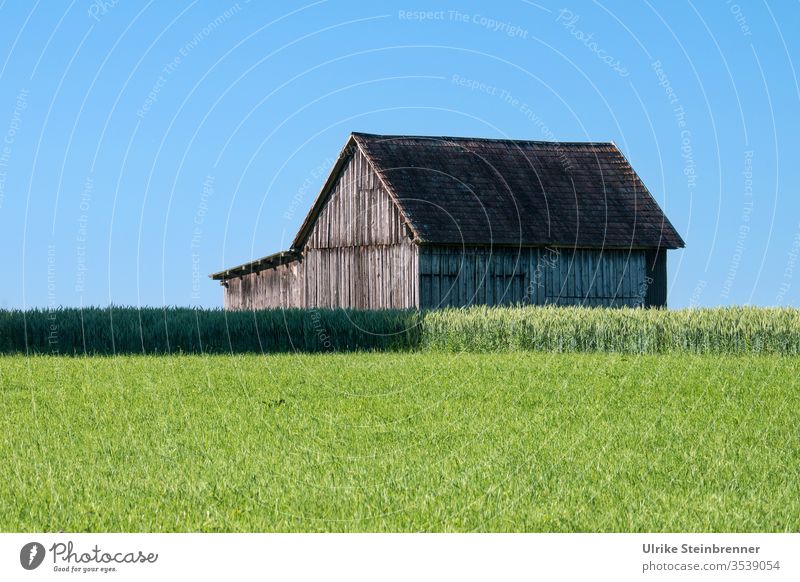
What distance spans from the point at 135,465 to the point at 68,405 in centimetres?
655

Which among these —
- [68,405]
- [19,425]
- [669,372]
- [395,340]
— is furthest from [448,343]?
[19,425]

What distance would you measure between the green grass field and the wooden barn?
13.5m

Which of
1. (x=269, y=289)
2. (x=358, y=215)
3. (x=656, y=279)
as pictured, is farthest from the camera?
(x=269, y=289)

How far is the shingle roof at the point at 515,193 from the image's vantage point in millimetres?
38188

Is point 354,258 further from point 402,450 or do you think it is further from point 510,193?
point 402,450

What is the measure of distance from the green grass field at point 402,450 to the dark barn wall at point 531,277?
13026 mm

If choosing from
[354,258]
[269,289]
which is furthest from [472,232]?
[269,289]

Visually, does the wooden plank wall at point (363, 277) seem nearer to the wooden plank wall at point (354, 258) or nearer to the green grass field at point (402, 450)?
the wooden plank wall at point (354, 258)

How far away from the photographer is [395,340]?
35219mm

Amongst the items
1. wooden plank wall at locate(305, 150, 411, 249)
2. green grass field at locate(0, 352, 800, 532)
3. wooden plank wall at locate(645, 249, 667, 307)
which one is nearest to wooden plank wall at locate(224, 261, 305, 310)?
wooden plank wall at locate(305, 150, 411, 249)

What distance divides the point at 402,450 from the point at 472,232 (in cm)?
2486

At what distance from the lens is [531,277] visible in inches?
1515

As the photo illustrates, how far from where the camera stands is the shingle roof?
38188 mm
